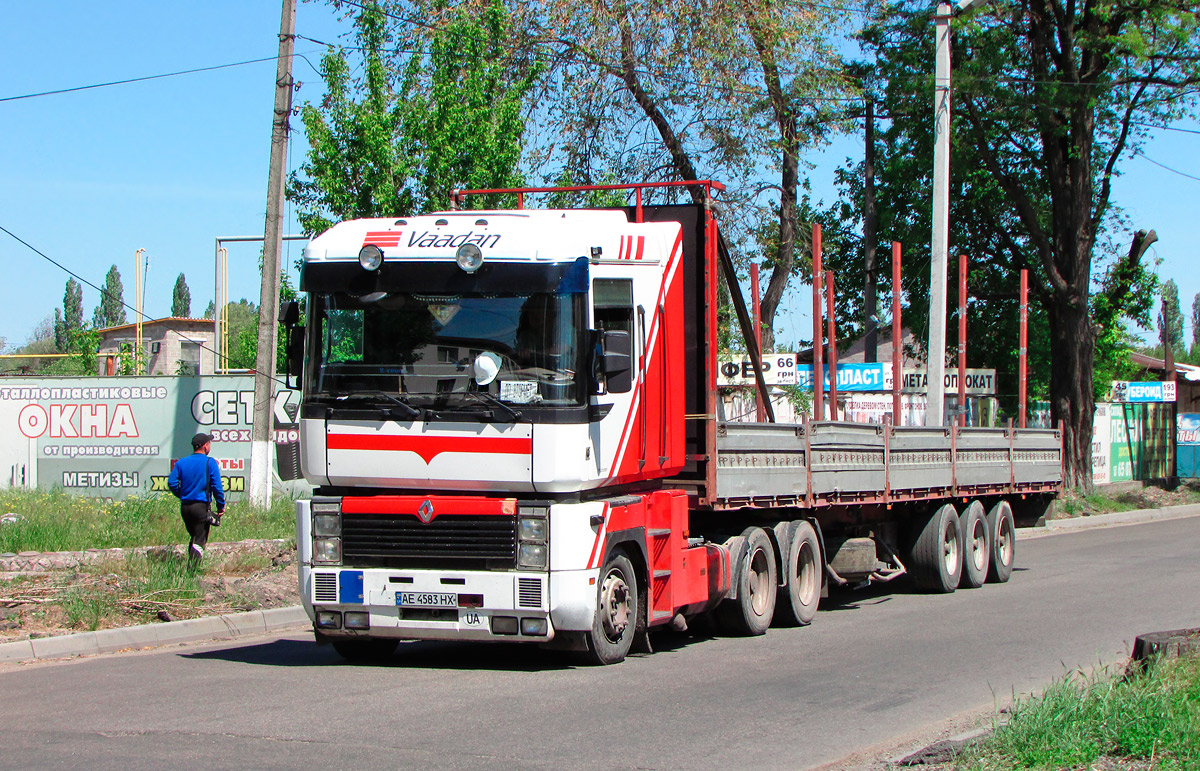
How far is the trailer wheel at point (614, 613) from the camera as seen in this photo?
359 inches

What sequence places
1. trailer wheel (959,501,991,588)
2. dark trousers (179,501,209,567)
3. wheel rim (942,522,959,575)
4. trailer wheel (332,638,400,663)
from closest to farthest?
1. trailer wheel (332,638,400,663)
2. dark trousers (179,501,209,567)
3. wheel rim (942,522,959,575)
4. trailer wheel (959,501,991,588)

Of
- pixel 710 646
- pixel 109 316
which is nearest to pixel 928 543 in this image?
pixel 710 646

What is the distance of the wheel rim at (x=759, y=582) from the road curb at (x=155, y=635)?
449 cm

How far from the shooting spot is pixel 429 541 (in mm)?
8922

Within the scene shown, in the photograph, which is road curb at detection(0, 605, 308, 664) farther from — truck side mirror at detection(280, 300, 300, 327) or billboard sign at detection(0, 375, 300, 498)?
billboard sign at detection(0, 375, 300, 498)

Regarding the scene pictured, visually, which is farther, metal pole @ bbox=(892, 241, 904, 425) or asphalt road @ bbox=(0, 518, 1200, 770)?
metal pole @ bbox=(892, 241, 904, 425)

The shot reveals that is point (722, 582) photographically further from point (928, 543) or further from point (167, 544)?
point (167, 544)

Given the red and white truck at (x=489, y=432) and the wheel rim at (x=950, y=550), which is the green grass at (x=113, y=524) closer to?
the red and white truck at (x=489, y=432)

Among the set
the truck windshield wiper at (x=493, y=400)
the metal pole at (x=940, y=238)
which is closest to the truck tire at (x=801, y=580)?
the truck windshield wiper at (x=493, y=400)

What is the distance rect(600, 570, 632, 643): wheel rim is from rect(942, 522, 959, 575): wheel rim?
7.21 metres

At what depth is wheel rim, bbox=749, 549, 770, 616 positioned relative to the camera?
38.1 feet

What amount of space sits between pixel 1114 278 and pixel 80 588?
31856 millimetres

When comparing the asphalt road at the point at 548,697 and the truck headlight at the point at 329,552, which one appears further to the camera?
the truck headlight at the point at 329,552

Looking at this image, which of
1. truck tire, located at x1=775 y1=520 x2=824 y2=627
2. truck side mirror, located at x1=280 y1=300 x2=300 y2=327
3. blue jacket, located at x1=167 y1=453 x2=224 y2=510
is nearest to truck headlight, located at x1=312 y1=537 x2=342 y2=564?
truck side mirror, located at x1=280 y1=300 x2=300 y2=327
